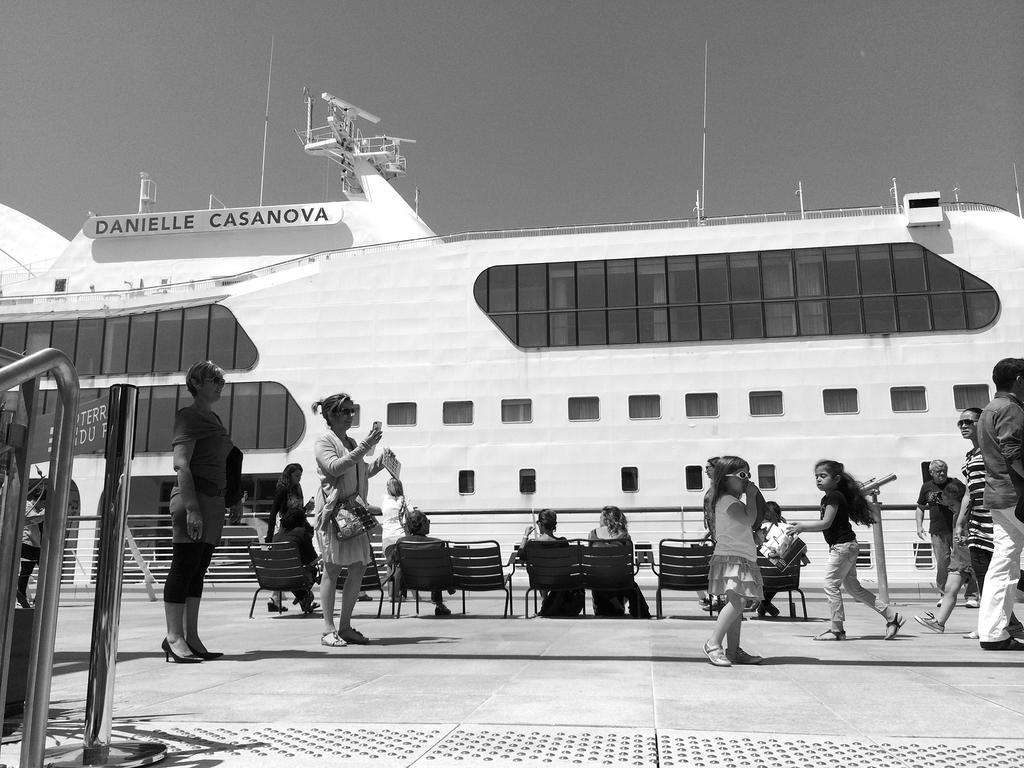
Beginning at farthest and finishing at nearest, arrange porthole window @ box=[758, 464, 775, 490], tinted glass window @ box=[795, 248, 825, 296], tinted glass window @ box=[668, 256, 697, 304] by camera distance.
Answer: tinted glass window @ box=[668, 256, 697, 304], tinted glass window @ box=[795, 248, 825, 296], porthole window @ box=[758, 464, 775, 490]

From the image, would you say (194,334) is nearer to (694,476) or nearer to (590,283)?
(590,283)

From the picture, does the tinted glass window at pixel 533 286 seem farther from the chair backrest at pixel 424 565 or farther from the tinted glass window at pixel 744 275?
the chair backrest at pixel 424 565

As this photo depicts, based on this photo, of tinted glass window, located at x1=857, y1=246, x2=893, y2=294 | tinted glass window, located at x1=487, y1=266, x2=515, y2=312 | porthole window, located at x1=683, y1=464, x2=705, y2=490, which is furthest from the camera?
tinted glass window, located at x1=487, y1=266, x2=515, y2=312

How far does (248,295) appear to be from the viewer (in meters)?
21.2

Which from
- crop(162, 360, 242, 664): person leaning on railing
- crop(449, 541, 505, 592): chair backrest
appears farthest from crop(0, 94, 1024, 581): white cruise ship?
crop(162, 360, 242, 664): person leaning on railing

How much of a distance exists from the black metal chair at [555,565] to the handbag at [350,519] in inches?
103

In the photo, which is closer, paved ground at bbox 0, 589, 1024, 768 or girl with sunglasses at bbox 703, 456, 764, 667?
paved ground at bbox 0, 589, 1024, 768

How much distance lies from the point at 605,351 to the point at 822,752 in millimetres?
17158

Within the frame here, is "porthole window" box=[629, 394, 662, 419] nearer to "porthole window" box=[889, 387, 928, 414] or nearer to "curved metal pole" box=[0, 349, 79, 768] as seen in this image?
"porthole window" box=[889, 387, 928, 414]

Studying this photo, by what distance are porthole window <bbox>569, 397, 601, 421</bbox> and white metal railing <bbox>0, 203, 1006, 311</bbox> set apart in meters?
4.24

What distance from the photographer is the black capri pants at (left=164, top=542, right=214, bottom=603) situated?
16.0 ft

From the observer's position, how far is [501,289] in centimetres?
2023

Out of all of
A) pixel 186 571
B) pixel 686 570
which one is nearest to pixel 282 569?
pixel 186 571

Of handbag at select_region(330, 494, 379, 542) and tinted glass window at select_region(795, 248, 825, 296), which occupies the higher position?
tinted glass window at select_region(795, 248, 825, 296)
